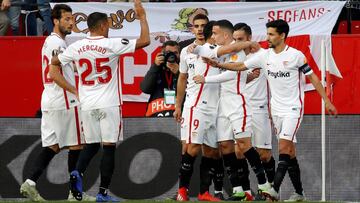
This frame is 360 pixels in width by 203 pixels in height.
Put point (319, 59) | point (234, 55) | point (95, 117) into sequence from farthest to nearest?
point (319, 59)
point (234, 55)
point (95, 117)

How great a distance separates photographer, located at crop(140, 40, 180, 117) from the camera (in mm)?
17625

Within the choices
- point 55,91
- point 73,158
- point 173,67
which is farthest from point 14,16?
point 73,158

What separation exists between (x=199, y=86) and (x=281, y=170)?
4.92 feet

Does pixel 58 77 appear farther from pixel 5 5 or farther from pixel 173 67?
pixel 5 5

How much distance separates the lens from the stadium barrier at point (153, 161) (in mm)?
19688

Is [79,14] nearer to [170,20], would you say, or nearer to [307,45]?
[170,20]

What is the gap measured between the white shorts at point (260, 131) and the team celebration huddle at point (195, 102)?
2.40 feet

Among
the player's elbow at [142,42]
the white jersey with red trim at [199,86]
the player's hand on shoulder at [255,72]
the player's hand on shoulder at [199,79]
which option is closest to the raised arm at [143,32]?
the player's elbow at [142,42]

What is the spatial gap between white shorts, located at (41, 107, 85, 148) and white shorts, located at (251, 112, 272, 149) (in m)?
2.69

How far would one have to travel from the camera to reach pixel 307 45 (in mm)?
19719

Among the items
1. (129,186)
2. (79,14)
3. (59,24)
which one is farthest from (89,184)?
(59,24)

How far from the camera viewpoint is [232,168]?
16781 millimetres

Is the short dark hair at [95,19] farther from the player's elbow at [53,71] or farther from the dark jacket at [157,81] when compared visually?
the dark jacket at [157,81]

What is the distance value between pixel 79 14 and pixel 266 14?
2847 mm
